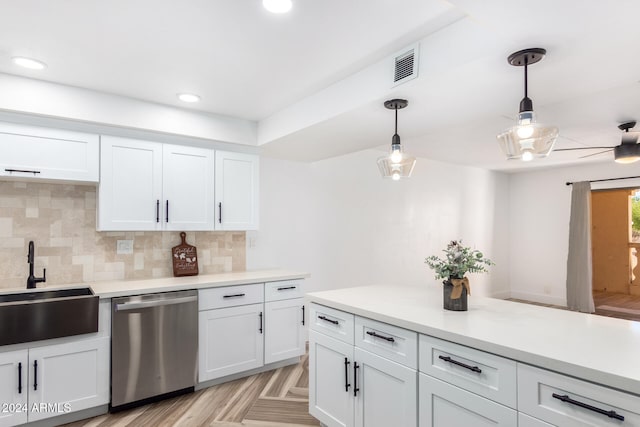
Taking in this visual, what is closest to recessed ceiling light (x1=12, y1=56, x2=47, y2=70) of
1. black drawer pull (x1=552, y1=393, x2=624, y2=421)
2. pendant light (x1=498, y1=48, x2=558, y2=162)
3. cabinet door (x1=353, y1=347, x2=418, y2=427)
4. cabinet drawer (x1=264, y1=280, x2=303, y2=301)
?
cabinet drawer (x1=264, y1=280, x2=303, y2=301)

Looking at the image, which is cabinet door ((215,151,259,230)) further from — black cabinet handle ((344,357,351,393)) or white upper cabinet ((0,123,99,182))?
black cabinet handle ((344,357,351,393))

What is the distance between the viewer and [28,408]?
92.7 inches

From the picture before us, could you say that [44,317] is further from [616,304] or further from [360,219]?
[616,304]

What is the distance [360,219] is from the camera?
15.7 ft

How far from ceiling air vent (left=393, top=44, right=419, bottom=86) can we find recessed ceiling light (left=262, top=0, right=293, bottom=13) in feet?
2.34

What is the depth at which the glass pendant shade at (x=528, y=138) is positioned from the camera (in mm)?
1694

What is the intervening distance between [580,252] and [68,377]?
6.77 m

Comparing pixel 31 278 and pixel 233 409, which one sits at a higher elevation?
pixel 31 278

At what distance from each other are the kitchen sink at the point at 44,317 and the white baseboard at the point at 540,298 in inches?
270

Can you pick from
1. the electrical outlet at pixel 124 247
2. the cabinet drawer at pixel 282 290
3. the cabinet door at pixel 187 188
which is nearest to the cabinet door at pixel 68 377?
the electrical outlet at pixel 124 247

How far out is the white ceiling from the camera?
156 cm

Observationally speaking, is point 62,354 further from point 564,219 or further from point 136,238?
point 564,219

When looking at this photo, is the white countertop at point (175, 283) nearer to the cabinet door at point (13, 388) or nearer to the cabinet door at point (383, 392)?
the cabinet door at point (13, 388)

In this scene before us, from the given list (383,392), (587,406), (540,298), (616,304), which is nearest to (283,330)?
(383,392)
